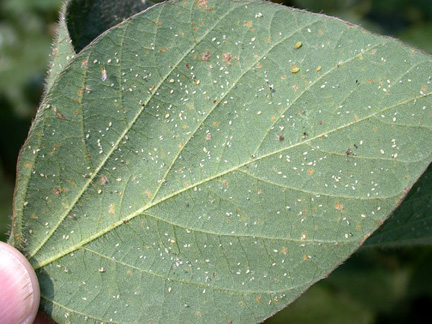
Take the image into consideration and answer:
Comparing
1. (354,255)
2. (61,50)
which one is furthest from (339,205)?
(354,255)

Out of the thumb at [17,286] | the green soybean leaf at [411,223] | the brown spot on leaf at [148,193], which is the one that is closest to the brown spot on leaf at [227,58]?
the brown spot on leaf at [148,193]

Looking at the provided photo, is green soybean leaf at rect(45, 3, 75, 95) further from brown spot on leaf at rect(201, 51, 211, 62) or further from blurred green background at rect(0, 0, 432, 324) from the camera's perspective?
blurred green background at rect(0, 0, 432, 324)

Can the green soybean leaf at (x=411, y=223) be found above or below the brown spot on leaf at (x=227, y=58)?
below

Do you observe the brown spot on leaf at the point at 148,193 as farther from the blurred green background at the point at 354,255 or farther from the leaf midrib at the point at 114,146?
the blurred green background at the point at 354,255

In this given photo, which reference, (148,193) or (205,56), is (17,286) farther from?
(205,56)

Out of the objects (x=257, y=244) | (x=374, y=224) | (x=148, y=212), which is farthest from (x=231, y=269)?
(x=374, y=224)

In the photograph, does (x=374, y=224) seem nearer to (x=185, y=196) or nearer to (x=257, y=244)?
(x=257, y=244)
